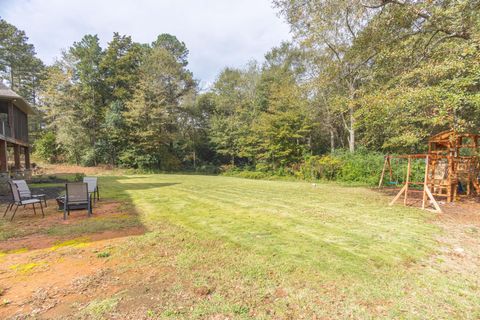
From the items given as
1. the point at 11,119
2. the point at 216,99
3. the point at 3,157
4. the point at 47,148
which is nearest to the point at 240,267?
the point at 3,157

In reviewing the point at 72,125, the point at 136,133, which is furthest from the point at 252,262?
the point at 72,125

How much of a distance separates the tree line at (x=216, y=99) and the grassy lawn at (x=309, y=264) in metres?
5.44

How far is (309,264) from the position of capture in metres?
3.12

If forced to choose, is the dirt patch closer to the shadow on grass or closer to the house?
the shadow on grass

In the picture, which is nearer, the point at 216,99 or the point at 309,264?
the point at 309,264

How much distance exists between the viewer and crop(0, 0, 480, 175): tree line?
1035cm

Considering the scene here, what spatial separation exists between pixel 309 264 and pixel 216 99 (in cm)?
2591

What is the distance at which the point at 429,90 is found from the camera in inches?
249

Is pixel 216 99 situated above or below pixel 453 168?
above

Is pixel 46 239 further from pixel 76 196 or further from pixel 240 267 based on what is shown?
pixel 240 267

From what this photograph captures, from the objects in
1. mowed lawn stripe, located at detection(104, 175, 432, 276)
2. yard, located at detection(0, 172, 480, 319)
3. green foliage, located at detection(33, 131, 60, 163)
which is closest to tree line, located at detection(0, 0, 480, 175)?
green foliage, located at detection(33, 131, 60, 163)

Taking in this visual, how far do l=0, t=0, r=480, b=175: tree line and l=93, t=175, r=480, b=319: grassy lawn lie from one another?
5.44 m

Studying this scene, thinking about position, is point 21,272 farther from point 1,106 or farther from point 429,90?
point 1,106

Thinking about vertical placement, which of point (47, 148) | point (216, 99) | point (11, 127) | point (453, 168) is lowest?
point (453, 168)
